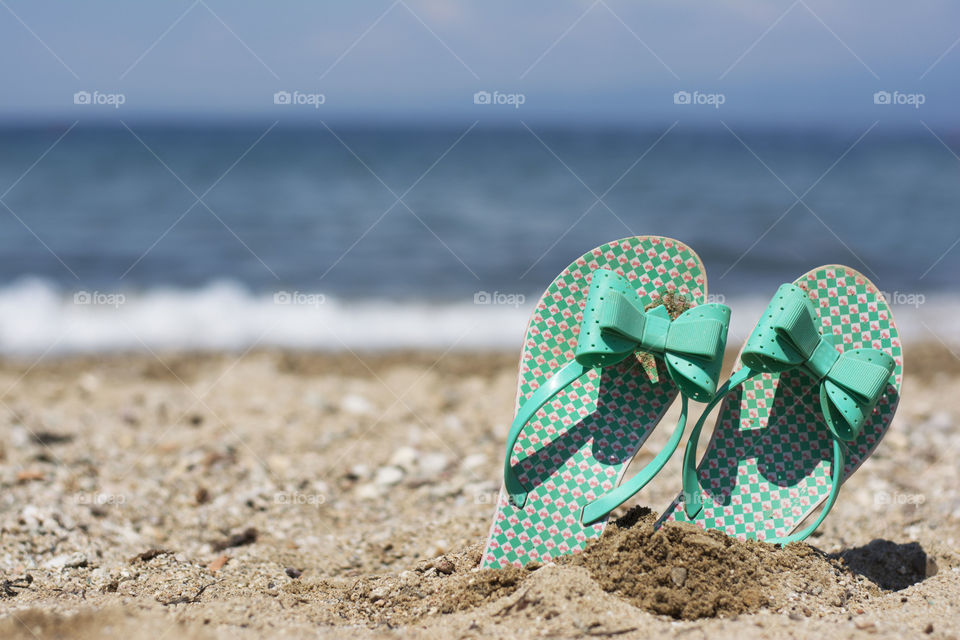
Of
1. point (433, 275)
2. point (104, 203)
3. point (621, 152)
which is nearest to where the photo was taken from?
point (433, 275)

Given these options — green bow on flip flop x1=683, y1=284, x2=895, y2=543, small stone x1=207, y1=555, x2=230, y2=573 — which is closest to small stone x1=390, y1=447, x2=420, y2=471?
small stone x1=207, y1=555, x2=230, y2=573

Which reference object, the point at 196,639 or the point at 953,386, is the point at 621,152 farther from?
the point at 196,639

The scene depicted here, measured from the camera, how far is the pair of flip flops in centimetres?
286

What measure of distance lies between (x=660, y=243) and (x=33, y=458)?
3822 mm

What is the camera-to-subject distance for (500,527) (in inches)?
116

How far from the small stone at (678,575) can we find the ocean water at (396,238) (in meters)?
5.09

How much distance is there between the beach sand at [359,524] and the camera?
98.8 inches

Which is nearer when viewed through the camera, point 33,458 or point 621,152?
point 33,458

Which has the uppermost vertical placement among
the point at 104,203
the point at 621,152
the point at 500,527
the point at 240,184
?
the point at 621,152

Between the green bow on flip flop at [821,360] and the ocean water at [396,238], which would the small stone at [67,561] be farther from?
the ocean water at [396,238]

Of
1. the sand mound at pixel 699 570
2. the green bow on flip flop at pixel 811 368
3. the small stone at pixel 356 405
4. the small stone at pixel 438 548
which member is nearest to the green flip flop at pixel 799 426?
the green bow on flip flop at pixel 811 368

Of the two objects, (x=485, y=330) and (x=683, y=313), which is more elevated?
(x=485, y=330)

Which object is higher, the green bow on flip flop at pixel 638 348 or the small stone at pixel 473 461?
the green bow on flip flop at pixel 638 348

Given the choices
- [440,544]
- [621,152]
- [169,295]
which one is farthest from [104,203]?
[621,152]
